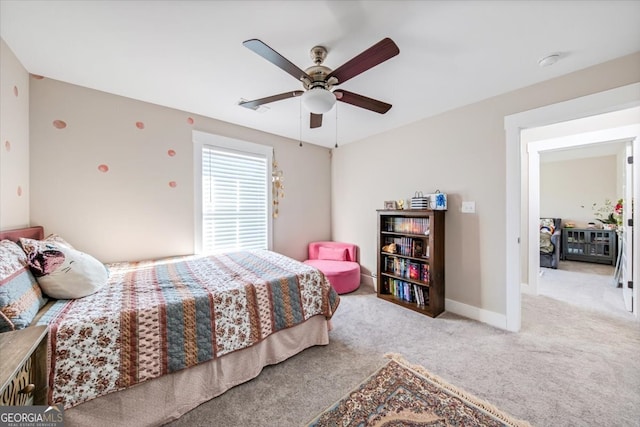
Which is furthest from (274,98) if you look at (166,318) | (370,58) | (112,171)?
(112,171)

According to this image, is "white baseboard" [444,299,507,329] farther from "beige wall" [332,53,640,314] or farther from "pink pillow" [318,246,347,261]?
"pink pillow" [318,246,347,261]

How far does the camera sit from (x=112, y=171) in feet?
7.95

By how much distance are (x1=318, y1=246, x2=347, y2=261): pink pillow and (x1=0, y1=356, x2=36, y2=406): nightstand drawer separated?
321 cm

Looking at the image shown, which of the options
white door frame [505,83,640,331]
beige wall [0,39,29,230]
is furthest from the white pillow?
white door frame [505,83,640,331]

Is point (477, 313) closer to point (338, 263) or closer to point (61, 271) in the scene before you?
point (338, 263)

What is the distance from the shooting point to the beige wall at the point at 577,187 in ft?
17.1

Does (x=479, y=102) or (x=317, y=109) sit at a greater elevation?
(x=479, y=102)

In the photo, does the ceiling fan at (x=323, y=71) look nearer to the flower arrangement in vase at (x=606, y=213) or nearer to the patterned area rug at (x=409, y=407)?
the patterned area rug at (x=409, y=407)

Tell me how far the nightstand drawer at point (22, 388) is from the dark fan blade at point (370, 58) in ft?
6.45

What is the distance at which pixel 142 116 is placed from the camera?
101 inches

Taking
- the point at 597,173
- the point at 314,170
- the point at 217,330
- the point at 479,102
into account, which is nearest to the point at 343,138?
the point at 314,170

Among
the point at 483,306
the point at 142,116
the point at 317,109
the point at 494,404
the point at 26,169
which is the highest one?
the point at 142,116

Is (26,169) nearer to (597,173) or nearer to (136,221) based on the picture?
(136,221)

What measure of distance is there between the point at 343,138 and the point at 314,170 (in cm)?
73
